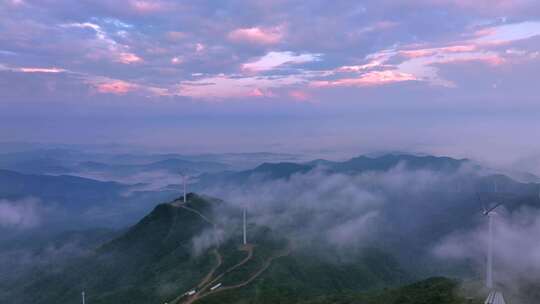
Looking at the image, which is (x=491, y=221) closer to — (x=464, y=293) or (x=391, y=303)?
(x=464, y=293)

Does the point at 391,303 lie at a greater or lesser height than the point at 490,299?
lesser

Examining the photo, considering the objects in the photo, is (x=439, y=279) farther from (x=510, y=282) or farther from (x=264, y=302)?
(x=264, y=302)

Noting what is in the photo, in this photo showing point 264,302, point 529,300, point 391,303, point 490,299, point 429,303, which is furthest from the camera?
point 264,302

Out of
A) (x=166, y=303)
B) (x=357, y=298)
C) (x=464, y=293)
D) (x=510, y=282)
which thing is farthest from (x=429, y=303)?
(x=166, y=303)

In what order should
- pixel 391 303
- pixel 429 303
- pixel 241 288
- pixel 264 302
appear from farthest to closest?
pixel 241 288 < pixel 264 302 < pixel 391 303 < pixel 429 303

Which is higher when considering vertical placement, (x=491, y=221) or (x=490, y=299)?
(x=491, y=221)

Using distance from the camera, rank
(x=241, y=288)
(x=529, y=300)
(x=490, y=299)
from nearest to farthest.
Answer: (x=490, y=299)
(x=529, y=300)
(x=241, y=288)

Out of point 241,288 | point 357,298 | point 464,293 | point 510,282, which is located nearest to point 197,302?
point 241,288

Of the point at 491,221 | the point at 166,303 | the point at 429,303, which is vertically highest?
the point at 491,221

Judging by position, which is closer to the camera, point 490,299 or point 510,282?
point 490,299
